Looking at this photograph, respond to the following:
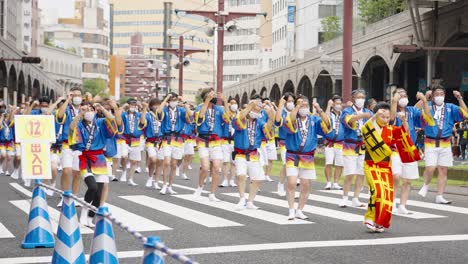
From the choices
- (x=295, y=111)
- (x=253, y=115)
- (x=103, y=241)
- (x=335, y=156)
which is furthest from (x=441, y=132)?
(x=103, y=241)

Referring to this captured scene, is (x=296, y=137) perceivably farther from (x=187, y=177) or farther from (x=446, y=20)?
(x=446, y=20)

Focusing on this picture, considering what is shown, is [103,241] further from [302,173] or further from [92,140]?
[302,173]

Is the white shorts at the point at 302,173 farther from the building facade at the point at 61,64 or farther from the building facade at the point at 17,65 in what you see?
the building facade at the point at 61,64

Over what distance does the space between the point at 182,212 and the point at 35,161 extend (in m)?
3.25

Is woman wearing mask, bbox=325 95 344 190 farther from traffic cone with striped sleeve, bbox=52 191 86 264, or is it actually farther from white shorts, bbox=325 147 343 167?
traffic cone with striped sleeve, bbox=52 191 86 264

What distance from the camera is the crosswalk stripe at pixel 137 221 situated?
11.5m

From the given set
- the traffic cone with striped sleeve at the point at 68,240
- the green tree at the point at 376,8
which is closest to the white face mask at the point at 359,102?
the traffic cone with striped sleeve at the point at 68,240

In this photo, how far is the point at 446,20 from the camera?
111ft

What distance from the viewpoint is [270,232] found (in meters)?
11.1

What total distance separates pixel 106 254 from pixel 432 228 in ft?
22.1

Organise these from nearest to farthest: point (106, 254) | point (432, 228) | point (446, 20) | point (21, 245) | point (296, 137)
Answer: point (106, 254) → point (21, 245) → point (432, 228) → point (296, 137) → point (446, 20)

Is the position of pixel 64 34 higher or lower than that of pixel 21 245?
higher

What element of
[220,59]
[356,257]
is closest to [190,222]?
[356,257]

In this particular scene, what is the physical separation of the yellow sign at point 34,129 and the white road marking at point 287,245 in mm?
2658
